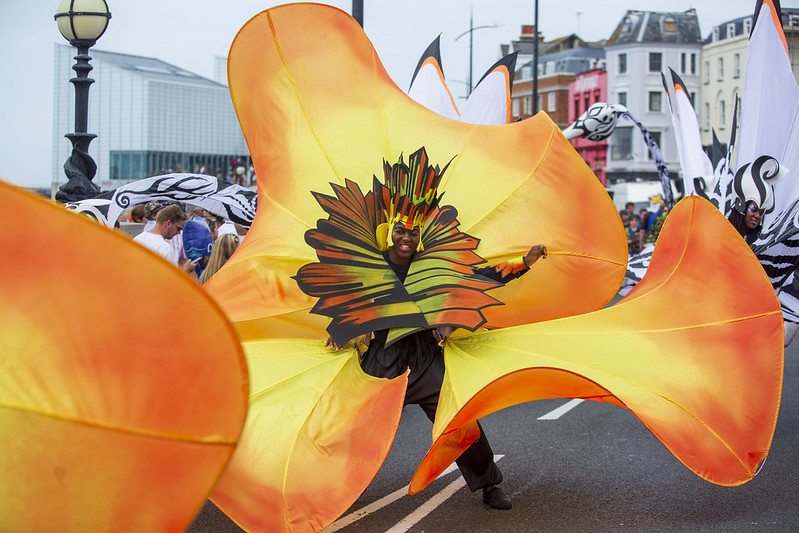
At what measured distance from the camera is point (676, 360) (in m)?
5.30

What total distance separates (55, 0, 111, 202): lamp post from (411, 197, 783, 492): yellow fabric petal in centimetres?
600

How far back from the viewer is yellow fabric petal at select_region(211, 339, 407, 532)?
4.73m

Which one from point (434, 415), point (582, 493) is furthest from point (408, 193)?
point (582, 493)

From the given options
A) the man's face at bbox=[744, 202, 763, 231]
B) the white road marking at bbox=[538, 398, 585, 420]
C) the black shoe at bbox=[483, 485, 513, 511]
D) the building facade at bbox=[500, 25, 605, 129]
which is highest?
the building facade at bbox=[500, 25, 605, 129]

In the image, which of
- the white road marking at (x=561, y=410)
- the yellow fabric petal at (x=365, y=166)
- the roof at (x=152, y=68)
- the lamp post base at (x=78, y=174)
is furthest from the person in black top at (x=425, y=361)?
the roof at (x=152, y=68)

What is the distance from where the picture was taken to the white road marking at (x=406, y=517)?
5.46 meters

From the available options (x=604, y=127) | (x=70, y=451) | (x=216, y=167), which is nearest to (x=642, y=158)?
(x=216, y=167)

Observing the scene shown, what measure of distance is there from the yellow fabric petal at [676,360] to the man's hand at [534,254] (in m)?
0.41

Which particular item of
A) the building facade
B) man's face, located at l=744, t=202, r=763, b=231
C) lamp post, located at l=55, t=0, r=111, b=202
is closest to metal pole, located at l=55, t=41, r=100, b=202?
lamp post, located at l=55, t=0, r=111, b=202

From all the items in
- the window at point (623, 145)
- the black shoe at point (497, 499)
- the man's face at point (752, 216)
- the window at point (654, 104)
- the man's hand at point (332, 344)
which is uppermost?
the window at point (654, 104)

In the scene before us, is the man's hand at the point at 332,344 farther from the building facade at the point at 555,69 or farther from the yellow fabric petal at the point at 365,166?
the building facade at the point at 555,69

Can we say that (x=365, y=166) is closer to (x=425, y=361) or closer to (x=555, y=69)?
(x=425, y=361)

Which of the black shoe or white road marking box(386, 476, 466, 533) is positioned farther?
the black shoe

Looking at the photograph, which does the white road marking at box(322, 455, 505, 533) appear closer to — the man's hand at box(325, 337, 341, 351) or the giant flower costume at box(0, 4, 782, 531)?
the giant flower costume at box(0, 4, 782, 531)
